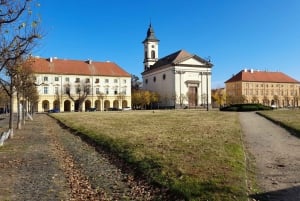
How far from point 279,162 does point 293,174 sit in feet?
5.57

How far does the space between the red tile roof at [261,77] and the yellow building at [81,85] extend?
47359 mm

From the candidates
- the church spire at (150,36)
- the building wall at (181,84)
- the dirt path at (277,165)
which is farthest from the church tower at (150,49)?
the dirt path at (277,165)

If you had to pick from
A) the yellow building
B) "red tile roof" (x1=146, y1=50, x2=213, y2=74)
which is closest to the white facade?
"red tile roof" (x1=146, y1=50, x2=213, y2=74)

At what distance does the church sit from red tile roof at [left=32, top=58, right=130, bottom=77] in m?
13.8

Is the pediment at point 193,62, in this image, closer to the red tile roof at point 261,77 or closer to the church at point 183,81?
the church at point 183,81

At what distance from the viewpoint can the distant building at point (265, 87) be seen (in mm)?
130500

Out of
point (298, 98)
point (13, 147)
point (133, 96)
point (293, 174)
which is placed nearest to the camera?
point (293, 174)

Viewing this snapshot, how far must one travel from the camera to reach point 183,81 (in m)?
109

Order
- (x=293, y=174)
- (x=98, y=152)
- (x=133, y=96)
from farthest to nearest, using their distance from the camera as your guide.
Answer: (x=133, y=96) → (x=98, y=152) → (x=293, y=174)

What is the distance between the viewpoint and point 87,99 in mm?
102125

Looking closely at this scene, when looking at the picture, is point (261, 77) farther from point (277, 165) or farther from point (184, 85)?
point (277, 165)

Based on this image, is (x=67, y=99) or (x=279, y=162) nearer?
(x=279, y=162)

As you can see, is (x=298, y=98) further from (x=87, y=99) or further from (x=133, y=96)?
(x=87, y=99)

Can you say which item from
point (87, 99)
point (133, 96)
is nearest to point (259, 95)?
point (133, 96)
